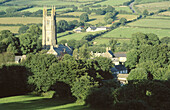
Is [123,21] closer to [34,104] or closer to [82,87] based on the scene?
[82,87]

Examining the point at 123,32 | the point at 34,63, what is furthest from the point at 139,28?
the point at 34,63

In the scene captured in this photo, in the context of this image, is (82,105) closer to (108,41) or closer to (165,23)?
(108,41)

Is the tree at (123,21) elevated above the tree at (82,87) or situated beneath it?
elevated above

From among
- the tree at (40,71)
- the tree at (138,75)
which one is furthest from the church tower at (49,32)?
the tree at (138,75)

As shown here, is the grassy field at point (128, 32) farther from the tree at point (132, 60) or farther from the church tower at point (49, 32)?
the tree at point (132, 60)

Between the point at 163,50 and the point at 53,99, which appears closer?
the point at 53,99

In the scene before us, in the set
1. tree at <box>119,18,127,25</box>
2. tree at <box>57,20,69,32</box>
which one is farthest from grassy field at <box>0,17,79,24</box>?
tree at <box>119,18,127,25</box>

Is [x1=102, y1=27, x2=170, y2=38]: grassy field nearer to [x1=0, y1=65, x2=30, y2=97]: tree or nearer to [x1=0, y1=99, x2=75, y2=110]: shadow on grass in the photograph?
[x1=0, y1=65, x2=30, y2=97]: tree
